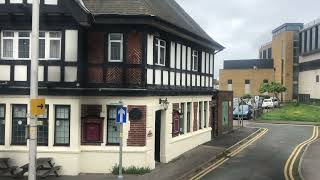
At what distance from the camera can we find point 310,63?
100m

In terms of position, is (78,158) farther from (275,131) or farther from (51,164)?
(275,131)

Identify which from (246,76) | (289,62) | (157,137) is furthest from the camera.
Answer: (246,76)

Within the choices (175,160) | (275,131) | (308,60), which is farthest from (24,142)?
(308,60)

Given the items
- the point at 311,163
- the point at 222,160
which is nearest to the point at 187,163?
the point at 222,160

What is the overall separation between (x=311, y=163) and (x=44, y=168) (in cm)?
1213

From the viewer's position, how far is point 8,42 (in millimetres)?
20531

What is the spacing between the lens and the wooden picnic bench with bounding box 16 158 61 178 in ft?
62.8

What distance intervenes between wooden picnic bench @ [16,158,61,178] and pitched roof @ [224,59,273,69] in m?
99.0

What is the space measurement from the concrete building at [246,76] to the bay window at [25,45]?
96.3 metres

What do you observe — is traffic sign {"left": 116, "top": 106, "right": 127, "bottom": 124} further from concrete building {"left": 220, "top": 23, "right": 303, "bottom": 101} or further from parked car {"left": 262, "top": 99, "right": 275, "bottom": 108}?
concrete building {"left": 220, "top": 23, "right": 303, "bottom": 101}

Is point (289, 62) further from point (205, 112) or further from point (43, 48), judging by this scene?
point (43, 48)

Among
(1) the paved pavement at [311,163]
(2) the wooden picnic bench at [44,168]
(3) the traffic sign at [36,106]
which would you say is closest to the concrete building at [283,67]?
(1) the paved pavement at [311,163]

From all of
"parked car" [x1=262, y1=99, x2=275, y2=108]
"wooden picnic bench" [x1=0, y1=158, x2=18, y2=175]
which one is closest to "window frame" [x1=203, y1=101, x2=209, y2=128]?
"wooden picnic bench" [x1=0, y1=158, x2=18, y2=175]

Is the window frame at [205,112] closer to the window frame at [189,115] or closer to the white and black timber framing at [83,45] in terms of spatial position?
the window frame at [189,115]
